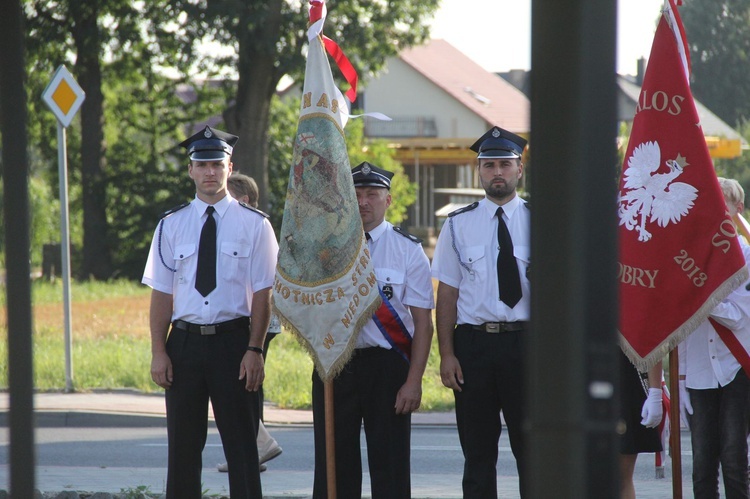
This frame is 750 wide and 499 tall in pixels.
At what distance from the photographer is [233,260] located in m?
5.52

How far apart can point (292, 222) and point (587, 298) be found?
3690 mm

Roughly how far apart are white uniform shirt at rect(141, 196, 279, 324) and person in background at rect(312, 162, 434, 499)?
594mm

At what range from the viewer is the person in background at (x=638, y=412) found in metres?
5.10

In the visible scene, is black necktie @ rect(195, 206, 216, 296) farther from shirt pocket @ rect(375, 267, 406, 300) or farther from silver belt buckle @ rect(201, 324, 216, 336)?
shirt pocket @ rect(375, 267, 406, 300)

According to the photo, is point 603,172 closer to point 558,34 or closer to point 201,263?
point 558,34

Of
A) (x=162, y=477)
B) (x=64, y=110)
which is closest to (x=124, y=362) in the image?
(x=64, y=110)

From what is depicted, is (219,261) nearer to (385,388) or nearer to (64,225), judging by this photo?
(385,388)

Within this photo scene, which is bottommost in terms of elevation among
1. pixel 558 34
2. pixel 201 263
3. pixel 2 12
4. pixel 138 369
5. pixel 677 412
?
pixel 138 369

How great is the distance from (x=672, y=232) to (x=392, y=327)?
4.84ft

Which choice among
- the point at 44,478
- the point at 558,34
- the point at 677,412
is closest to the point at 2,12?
the point at 558,34

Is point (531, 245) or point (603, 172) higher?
point (603, 172)

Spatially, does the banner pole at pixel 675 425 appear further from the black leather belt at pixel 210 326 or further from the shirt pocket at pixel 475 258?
the black leather belt at pixel 210 326

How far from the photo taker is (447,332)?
212 inches

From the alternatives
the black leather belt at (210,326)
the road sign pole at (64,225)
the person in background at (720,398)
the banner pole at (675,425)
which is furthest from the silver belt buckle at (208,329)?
the road sign pole at (64,225)
